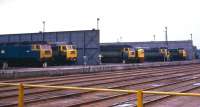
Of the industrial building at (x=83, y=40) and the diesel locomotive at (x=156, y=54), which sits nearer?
the industrial building at (x=83, y=40)

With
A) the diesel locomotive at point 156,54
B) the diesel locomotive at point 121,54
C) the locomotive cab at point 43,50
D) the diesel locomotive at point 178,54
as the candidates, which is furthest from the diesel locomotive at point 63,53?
the diesel locomotive at point 178,54

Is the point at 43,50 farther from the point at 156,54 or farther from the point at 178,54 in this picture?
the point at 178,54

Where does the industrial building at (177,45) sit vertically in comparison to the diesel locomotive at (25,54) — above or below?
above

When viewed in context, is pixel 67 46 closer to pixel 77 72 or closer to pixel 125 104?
pixel 77 72

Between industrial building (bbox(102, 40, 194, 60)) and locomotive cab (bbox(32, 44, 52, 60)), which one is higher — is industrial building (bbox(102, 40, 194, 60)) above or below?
above

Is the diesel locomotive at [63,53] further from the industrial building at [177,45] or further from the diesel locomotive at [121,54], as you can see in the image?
the industrial building at [177,45]

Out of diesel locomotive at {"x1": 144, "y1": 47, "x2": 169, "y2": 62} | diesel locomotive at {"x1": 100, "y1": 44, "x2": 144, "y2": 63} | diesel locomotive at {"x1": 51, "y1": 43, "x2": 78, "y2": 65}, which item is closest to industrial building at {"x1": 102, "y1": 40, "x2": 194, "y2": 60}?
diesel locomotive at {"x1": 144, "y1": 47, "x2": 169, "y2": 62}

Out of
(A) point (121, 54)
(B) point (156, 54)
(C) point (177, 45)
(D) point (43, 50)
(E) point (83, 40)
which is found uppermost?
A: (C) point (177, 45)

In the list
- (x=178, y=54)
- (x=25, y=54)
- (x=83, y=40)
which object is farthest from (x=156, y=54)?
(x=25, y=54)

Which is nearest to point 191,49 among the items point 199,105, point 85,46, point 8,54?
point 85,46

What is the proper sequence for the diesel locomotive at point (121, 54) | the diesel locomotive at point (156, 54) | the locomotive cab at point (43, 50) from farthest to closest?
1. the diesel locomotive at point (156, 54)
2. the diesel locomotive at point (121, 54)
3. the locomotive cab at point (43, 50)

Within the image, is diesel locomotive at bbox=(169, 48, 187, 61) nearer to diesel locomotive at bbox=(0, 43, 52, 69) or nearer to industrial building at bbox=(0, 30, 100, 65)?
industrial building at bbox=(0, 30, 100, 65)

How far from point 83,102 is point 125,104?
135 centimetres

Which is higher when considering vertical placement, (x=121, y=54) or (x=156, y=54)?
(x=156, y=54)
